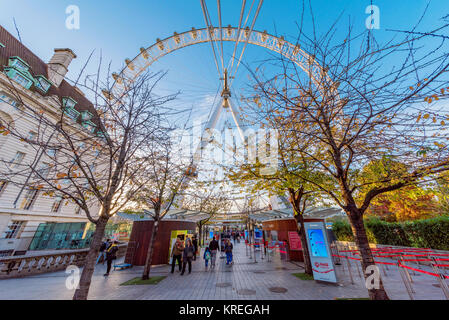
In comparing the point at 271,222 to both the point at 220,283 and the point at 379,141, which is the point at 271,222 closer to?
the point at 220,283

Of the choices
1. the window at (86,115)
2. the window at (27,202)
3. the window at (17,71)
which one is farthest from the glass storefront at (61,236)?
the window at (86,115)

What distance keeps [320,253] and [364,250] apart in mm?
3399

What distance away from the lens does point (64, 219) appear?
21.7 meters

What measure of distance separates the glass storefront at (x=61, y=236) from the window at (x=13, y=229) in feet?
4.54

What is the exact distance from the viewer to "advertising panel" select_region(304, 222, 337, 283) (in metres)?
7.13

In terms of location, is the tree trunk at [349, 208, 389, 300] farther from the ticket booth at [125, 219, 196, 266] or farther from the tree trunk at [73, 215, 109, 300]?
the ticket booth at [125, 219, 196, 266]

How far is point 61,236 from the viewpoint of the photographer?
19.7 metres

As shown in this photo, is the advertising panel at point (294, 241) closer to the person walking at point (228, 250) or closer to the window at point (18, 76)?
Result: the person walking at point (228, 250)

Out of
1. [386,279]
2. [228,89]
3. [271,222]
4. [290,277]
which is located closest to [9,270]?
[290,277]

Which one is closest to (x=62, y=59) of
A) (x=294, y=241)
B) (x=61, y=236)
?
(x=61, y=236)

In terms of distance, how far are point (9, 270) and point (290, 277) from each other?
14.3 metres
